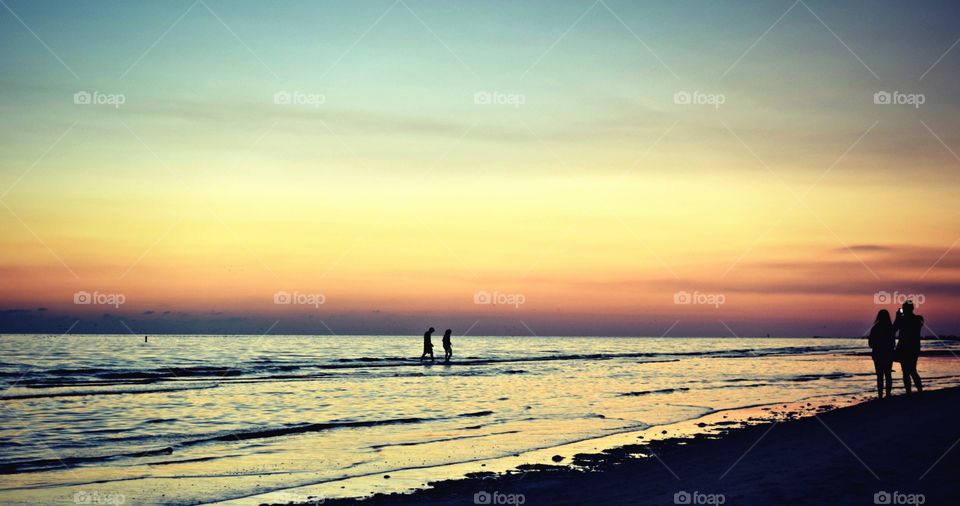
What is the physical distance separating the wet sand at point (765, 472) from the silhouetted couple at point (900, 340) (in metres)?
2.72

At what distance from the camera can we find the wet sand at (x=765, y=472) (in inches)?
375

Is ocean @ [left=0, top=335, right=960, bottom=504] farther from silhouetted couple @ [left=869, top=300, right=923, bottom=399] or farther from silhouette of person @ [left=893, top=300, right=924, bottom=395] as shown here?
silhouette of person @ [left=893, top=300, right=924, bottom=395]

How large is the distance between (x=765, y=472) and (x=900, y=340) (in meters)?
11.1

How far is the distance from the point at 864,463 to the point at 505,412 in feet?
46.6

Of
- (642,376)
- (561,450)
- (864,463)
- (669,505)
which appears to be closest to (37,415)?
(561,450)

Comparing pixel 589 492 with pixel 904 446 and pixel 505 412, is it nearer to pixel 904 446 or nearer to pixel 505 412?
pixel 904 446

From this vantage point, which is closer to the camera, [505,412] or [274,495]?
[274,495]

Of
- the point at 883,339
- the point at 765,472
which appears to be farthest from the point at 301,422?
the point at 883,339

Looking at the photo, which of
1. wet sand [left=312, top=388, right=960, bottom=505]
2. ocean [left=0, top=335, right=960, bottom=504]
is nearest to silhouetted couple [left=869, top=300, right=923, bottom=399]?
wet sand [left=312, top=388, right=960, bottom=505]

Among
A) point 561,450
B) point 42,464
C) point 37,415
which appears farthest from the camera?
point 37,415

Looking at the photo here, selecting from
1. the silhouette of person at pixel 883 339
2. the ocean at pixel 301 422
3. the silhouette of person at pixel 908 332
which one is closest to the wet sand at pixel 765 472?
the ocean at pixel 301 422

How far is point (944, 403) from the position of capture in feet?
60.5

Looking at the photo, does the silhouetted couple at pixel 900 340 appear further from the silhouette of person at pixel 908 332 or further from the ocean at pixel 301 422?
the ocean at pixel 301 422

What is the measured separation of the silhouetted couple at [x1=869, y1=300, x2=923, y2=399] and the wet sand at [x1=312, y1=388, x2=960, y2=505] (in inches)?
107
